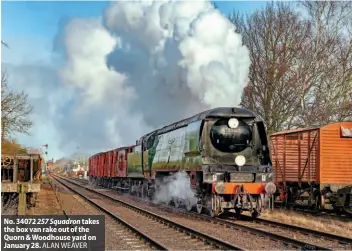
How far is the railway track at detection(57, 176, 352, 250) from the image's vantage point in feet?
33.6

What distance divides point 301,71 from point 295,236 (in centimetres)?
2091

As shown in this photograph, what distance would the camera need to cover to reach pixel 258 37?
3300 centimetres

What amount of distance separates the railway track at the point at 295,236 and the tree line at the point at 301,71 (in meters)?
17.1

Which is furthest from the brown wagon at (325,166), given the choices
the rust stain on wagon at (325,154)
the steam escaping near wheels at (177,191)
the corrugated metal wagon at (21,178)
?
the corrugated metal wagon at (21,178)

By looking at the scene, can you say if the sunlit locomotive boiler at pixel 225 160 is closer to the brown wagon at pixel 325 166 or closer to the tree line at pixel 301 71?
the brown wagon at pixel 325 166

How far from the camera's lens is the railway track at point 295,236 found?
33.6 feet

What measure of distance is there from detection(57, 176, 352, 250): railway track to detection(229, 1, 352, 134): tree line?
674 inches

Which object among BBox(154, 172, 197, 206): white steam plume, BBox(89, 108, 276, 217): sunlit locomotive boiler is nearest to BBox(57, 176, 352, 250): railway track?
BBox(89, 108, 276, 217): sunlit locomotive boiler

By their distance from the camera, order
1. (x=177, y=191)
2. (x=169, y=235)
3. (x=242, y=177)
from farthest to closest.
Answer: (x=177, y=191) < (x=242, y=177) < (x=169, y=235)

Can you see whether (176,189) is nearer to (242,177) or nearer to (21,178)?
(242,177)

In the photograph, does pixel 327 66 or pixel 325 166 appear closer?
pixel 325 166

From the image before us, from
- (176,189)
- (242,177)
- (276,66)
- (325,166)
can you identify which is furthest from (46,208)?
(276,66)

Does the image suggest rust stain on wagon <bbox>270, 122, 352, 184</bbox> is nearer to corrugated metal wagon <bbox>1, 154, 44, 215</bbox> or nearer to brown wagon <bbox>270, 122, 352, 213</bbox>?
brown wagon <bbox>270, 122, 352, 213</bbox>

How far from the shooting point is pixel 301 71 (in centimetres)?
3106
